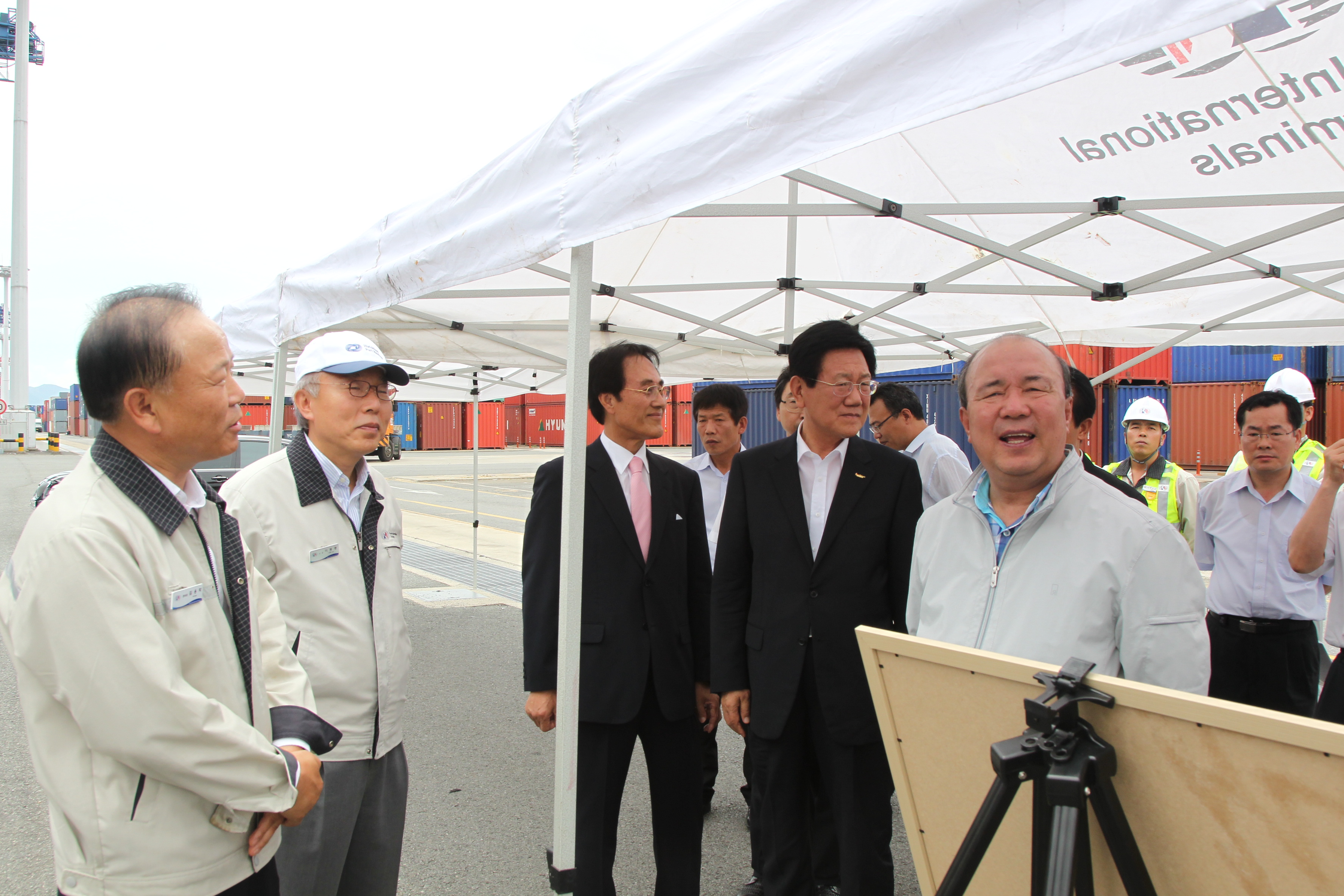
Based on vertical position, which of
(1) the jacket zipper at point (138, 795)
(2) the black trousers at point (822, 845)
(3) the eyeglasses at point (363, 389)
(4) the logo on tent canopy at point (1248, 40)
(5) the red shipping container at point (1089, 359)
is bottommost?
(2) the black trousers at point (822, 845)

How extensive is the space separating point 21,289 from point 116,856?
36925mm

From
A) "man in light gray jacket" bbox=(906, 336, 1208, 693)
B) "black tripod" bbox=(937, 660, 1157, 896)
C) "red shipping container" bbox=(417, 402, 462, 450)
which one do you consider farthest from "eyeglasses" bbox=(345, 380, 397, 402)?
"red shipping container" bbox=(417, 402, 462, 450)

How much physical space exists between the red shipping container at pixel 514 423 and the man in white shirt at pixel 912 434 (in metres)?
44.7

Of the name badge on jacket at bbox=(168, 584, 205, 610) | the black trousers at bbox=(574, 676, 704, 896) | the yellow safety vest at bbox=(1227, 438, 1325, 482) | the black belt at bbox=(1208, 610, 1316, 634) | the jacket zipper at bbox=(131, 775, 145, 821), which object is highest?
the yellow safety vest at bbox=(1227, 438, 1325, 482)

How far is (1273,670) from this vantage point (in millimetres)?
3164

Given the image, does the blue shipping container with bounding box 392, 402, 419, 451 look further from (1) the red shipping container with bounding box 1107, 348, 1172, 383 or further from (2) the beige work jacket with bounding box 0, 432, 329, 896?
(2) the beige work jacket with bounding box 0, 432, 329, 896

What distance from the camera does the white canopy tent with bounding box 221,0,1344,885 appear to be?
1402 millimetres

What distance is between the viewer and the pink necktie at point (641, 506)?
262cm

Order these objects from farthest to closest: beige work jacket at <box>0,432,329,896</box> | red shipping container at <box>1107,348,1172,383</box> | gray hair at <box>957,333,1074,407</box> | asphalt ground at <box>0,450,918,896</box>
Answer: red shipping container at <box>1107,348,1172,383</box>
asphalt ground at <box>0,450,918,896</box>
gray hair at <box>957,333,1074,407</box>
beige work jacket at <box>0,432,329,896</box>

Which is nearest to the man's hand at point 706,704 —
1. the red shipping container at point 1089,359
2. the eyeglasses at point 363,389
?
the eyeglasses at point 363,389

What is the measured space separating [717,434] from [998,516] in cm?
260

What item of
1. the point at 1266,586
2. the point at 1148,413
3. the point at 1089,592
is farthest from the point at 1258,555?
the point at 1089,592

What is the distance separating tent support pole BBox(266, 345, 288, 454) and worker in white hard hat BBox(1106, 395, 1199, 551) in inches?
178

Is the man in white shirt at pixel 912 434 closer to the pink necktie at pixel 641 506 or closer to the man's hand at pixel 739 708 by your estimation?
the pink necktie at pixel 641 506
